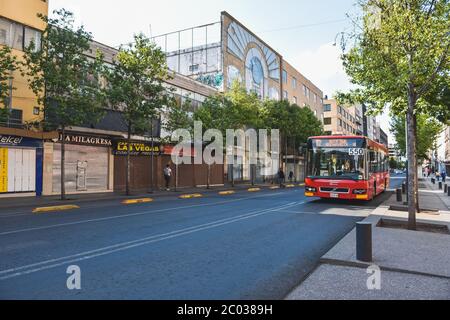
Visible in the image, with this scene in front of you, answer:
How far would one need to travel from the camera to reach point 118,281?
4504 millimetres

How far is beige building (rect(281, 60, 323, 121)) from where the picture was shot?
177ft

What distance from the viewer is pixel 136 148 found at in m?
24.8

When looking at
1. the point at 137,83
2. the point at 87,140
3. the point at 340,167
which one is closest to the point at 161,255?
the point at 340,167

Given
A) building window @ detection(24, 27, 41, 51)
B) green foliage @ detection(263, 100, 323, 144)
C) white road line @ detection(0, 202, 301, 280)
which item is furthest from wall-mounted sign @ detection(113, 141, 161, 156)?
white road line @ detection(0, 202, 301, 280)

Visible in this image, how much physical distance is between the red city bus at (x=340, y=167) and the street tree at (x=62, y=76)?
10.9m

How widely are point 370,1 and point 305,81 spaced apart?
5459cm

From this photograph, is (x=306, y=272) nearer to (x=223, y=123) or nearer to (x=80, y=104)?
(x=80, y=104)

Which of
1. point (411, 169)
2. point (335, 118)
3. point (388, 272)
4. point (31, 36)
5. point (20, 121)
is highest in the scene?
point (335, 118)

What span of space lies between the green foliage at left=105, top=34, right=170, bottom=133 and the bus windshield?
33.0 feet

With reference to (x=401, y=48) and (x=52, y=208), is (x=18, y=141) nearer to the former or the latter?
(x=52, y=208)

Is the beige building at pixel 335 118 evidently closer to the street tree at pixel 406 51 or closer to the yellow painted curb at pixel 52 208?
the street tree at pixel 406 51

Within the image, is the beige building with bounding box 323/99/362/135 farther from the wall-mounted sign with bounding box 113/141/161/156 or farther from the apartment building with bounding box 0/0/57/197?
the apartment building with bounding box 0/0/57/197

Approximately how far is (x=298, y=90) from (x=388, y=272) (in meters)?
57.1

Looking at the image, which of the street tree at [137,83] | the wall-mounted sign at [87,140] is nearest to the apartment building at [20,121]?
the wall-mounted sign at [87,140]
